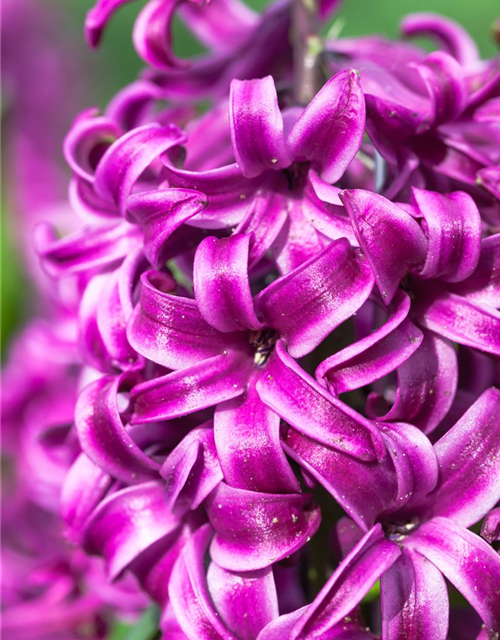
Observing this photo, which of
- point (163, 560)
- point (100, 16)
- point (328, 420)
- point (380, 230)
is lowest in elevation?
point (163, 560)

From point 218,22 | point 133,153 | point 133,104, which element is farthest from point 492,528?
point 218,22

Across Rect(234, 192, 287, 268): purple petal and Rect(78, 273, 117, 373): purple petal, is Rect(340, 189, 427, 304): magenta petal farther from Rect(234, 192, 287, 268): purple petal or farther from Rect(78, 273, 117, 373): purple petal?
Rect(78, 273, 117, 373): purple petal

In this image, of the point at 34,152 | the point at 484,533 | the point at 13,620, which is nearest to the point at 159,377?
the point at 484,533

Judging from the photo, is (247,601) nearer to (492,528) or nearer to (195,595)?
(195,595)

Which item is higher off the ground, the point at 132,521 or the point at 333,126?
the point at 333,126

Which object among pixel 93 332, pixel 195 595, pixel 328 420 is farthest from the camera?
pixel 93 332

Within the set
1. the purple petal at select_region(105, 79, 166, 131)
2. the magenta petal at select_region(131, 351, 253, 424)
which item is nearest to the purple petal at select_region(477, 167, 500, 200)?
the magenta petal at select_region(131, 351, 253, 424)

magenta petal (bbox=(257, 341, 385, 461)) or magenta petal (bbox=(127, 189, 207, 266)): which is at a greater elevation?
magenta petal (bbox=(127, 189, 207, 266))

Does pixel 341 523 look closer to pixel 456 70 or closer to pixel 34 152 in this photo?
pixel 456 70
